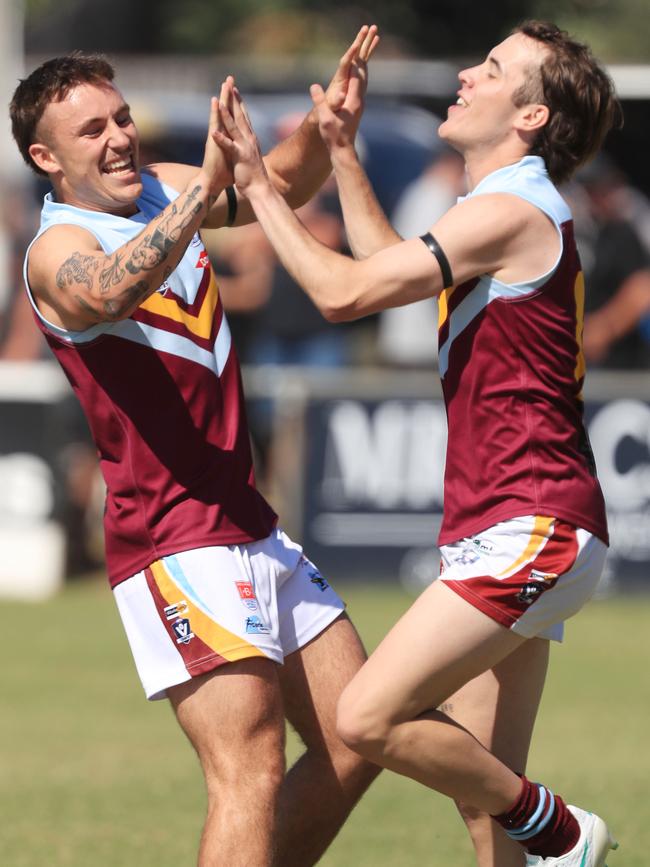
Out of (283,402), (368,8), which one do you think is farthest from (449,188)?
(368,8)

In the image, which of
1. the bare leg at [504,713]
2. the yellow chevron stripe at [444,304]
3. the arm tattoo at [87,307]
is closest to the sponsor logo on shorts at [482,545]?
the bare leg at [504,713]

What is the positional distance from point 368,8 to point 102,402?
2044 cm

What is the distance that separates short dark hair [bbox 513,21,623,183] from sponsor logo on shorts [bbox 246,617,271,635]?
1.58 meters

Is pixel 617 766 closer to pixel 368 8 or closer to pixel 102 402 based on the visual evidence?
pixel 102 402

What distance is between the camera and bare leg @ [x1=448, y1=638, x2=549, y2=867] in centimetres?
499

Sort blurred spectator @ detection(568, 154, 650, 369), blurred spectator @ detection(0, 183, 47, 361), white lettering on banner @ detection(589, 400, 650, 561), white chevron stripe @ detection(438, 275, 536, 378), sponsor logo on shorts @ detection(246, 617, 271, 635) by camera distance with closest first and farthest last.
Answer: white chevron stripe @ detection(438, 275, 536, 378)
sponsor logo on shorts @ detection(246, 617, 271, 635)
white lettering on banner @ detection(589, 400, 650, 561)
blurred spectator @ detection(0, 183, 47, 361)
blurred spectator @ detection(568, 154, 650, 369)

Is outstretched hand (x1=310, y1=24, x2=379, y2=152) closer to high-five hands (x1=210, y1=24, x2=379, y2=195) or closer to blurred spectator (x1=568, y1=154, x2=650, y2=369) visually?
high-five hands (x1=210, y1=24, x2=379, y2=195)

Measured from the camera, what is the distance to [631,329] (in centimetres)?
1430

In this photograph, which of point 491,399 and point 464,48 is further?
point 464,48

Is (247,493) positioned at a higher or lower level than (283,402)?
higher

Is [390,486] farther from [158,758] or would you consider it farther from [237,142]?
[237,142]

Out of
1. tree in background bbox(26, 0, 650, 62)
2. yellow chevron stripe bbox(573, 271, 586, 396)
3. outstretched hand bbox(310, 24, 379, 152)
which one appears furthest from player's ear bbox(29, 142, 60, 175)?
tree in background bbox(26, 0, 650, 62)

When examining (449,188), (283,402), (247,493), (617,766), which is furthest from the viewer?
(449,188)

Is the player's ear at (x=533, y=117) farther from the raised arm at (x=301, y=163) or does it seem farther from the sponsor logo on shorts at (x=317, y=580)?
the sponsor logo on shorts at (x=317, y=580)
